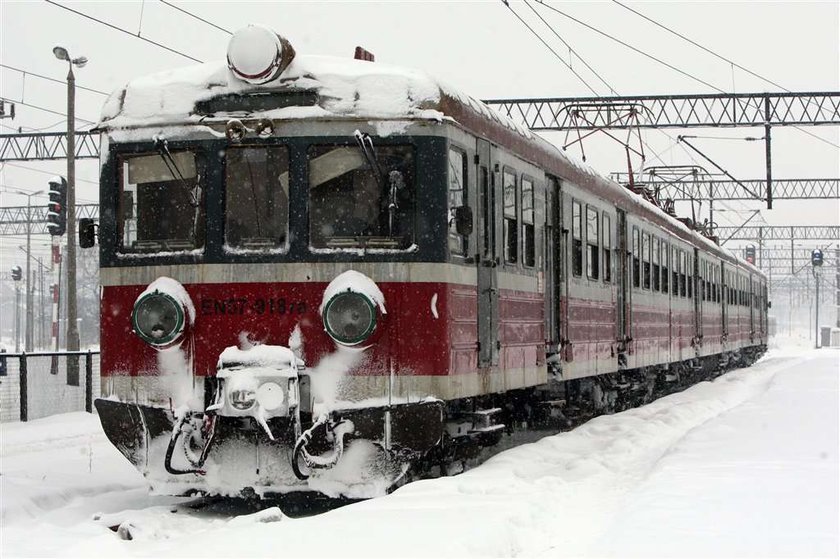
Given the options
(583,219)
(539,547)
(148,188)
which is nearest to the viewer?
(539,547)

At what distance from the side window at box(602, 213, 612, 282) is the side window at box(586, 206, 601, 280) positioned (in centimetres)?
41

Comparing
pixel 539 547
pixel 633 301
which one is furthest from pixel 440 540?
pixel 633 301

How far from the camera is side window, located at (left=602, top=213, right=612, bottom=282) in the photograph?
14578 mm

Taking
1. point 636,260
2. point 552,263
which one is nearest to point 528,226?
point 552,263

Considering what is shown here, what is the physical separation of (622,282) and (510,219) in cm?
556

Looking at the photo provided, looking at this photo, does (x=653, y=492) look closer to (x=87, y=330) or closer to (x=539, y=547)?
(x=539, y=547)

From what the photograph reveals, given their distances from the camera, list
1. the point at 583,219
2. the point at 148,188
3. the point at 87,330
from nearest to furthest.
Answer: the point at 148,188, the point at 583,219, the point at 87,330

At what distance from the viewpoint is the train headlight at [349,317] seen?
8461 millimetres

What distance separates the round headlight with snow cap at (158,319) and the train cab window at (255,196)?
2.01 ft

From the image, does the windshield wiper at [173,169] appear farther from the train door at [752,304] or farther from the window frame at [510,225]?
the train door at [752,304]

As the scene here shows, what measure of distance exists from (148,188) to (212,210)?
0.64 metres

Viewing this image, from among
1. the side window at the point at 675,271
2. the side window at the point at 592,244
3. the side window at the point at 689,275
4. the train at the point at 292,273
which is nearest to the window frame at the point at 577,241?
the side window at the point at 592,244

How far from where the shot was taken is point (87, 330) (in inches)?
3423

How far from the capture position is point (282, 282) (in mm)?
8703
